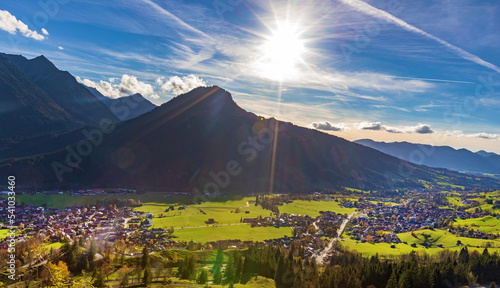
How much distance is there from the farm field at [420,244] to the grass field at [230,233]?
37.5 m

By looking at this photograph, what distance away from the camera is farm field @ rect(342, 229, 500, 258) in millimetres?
127500

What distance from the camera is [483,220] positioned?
19762 cm

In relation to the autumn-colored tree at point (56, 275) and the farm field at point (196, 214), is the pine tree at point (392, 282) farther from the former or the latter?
the farm field at point (196, 214)

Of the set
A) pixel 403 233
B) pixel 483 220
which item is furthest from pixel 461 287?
pixel 483 220

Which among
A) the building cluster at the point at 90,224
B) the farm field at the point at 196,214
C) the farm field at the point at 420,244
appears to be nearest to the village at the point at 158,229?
the building cluster at the point at 90,224

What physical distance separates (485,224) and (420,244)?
278ft

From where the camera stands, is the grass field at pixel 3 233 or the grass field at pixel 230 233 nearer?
the grass field at pixel 3 233

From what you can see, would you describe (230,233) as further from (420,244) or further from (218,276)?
(420,244)

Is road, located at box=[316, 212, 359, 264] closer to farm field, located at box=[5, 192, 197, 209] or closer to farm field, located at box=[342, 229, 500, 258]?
farm field, located at box=[342, 229, 500, 258]

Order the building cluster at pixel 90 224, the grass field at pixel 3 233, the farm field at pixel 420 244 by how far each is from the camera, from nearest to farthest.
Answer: the grass field at pixel 3 233 → the building cluster at pixel 90 224 → the farm field at pixel 420 244

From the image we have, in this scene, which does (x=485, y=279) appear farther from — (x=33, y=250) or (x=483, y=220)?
(x=483, y=220)

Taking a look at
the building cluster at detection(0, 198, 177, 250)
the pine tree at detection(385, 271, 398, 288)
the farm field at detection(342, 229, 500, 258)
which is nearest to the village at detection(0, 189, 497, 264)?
the building cluster at detection(0, 198, 177, 250)

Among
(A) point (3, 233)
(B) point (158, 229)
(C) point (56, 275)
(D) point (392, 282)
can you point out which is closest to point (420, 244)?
(D) point (392, 282)

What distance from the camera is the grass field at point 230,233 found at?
402 ft
